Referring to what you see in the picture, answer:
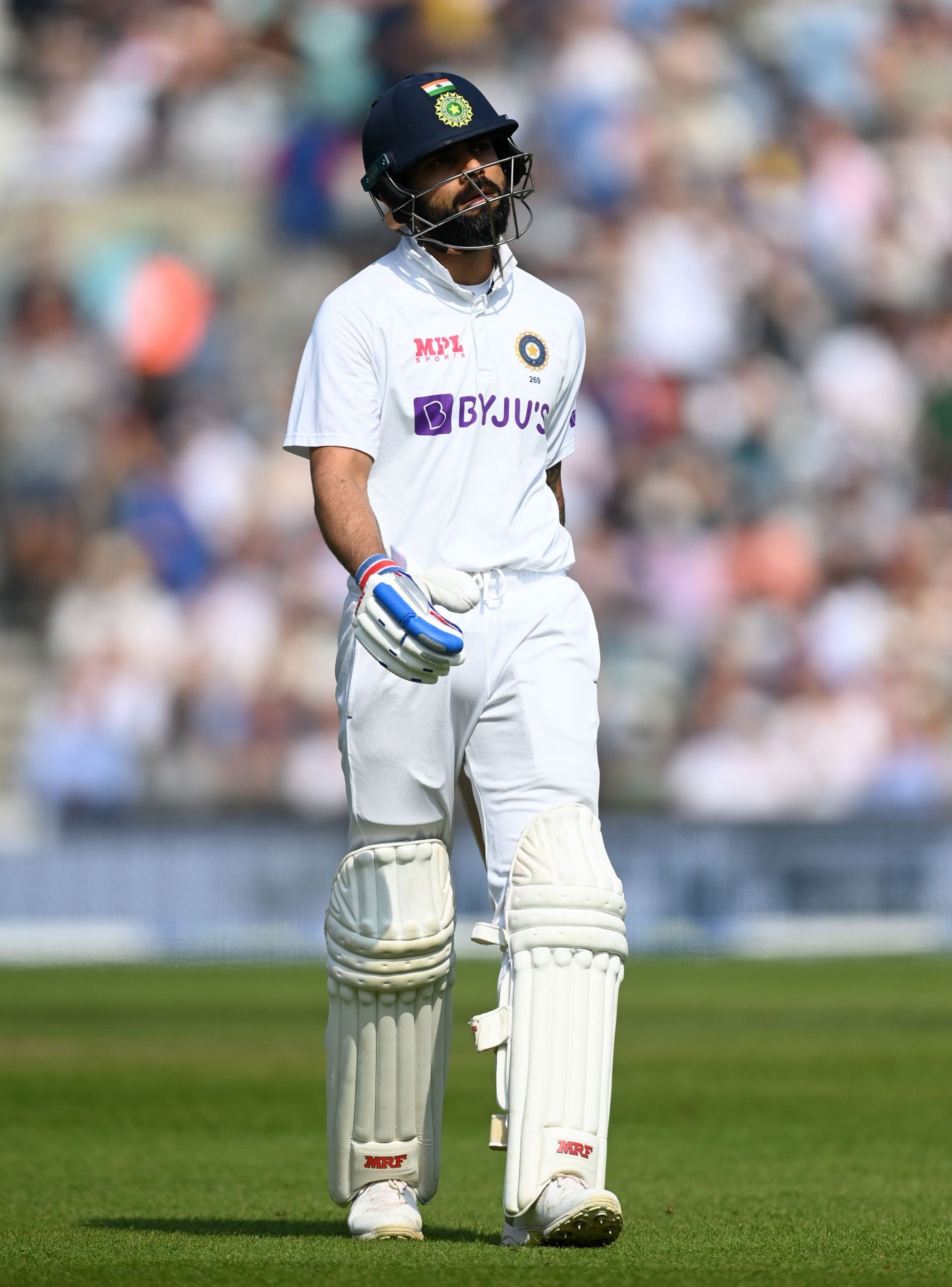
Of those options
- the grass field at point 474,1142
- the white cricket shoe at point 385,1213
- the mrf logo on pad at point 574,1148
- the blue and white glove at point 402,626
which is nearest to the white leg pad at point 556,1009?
the mrf logo on pad at point 574,1148

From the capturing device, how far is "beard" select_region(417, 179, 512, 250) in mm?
4051

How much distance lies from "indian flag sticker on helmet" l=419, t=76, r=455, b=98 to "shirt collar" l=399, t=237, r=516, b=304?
0.26 m

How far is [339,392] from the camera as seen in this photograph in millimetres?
3922

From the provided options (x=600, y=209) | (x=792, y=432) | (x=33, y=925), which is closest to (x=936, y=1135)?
(x=33, y=925)

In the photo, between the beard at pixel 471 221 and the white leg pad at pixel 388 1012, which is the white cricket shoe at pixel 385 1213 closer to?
the white leg pad at pixel 388 1012

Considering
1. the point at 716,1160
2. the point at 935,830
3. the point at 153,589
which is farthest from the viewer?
the point at 153,589

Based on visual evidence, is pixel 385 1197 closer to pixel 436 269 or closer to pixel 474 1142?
pixel 436 269

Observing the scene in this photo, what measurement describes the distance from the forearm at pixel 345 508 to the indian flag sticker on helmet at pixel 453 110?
2.08 ft

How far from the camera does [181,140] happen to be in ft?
52.7

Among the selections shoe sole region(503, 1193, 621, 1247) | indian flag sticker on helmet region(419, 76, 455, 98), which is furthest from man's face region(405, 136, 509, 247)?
shoe sole region(503, 1193, 621, 1247)

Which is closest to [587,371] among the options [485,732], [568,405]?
[568,405]

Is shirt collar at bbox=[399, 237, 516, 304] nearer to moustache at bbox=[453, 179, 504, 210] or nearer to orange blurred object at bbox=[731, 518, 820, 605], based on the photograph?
moustache at bbox=[453, 179, 504, 210]

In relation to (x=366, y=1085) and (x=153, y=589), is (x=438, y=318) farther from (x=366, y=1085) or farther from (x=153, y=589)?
(x=153, y=589)

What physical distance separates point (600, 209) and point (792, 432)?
2.15m
